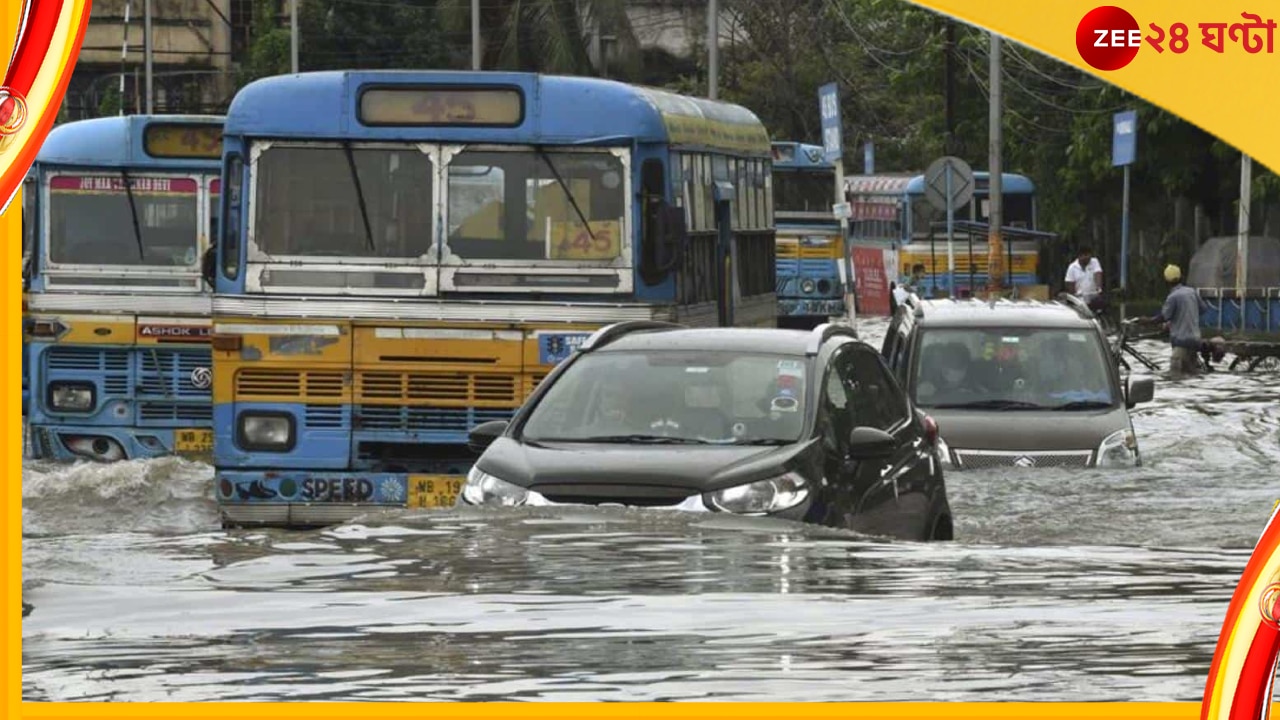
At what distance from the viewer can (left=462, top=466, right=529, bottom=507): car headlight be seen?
10750 millimetres

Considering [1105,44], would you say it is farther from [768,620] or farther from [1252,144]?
[768,620]

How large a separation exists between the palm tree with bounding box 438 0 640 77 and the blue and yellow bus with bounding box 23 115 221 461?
36550 millimetres

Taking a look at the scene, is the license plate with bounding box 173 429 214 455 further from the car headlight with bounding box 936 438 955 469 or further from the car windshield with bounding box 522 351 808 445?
the car windshield with bounding box 522 351 808 445

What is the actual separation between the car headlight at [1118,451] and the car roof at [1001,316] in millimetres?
1465

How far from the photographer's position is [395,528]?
29.7 ft

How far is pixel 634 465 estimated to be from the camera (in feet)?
35.5

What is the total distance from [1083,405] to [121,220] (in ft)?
21.9

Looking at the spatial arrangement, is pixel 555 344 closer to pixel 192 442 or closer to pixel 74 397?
→ pixel 192 442

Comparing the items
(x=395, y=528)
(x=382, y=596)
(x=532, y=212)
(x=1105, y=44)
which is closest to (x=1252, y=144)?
(x=1105, y=44)

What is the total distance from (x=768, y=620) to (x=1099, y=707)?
4.71 feet

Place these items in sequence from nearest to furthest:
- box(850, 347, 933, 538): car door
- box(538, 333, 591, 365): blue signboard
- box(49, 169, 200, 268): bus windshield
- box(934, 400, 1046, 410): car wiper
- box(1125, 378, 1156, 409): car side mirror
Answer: box(850, 347, 933, 538): car door, box(538, 333, 591, 365): blue signboard, box(1125, 378, 1156, 409): car side mirror, box(934, 400, 1046, 410): car wiper, box(49, 169, 200, 268): bus windshield

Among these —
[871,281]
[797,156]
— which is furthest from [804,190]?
[871,281]

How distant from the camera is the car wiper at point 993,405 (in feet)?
57.0

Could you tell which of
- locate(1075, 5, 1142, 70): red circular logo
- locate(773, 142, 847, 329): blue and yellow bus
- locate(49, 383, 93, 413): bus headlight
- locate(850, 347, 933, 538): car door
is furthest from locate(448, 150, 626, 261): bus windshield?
locate(773, 142, 847, 329): blue and yellow bus
